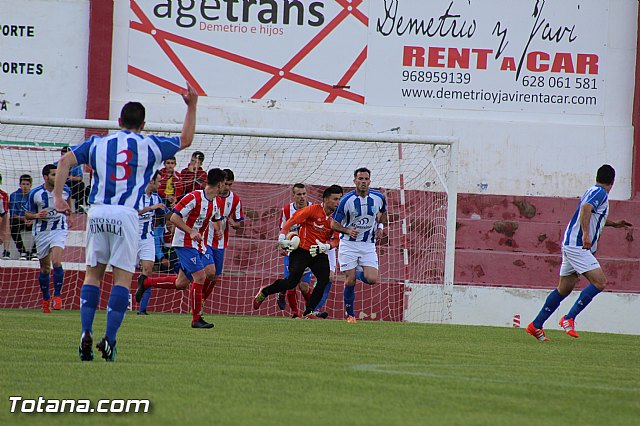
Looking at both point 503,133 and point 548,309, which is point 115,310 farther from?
point 503,133

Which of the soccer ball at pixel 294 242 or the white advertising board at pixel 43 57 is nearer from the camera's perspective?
the soccer ball at pixel 294 242

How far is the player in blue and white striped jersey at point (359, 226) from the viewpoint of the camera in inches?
618

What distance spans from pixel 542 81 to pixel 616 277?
4413 millimetres

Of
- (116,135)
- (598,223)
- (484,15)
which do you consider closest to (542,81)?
(484,15)

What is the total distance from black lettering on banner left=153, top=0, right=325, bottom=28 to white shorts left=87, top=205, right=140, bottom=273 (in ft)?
47.2

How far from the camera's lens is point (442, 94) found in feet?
72.9

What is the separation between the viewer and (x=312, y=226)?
15.7 metres

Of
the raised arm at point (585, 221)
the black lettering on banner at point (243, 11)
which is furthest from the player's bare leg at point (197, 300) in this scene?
the black lettering on banner at point (243, 11)

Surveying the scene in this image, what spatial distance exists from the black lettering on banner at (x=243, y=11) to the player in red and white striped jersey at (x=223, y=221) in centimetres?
712

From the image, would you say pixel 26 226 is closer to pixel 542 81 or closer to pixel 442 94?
pixel 442 94

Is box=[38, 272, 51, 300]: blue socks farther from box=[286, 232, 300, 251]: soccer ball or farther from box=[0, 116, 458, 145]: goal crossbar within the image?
box=[286, 232, 300, 251]: soccer ball

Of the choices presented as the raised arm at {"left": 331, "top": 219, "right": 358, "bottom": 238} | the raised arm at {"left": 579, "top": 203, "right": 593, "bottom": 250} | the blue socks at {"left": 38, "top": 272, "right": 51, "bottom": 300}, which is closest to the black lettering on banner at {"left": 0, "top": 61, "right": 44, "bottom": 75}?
the blue socks at {"left": 38, "top": 272, "right": 51, "bottom": 300}

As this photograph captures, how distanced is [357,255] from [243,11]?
7.71 meters

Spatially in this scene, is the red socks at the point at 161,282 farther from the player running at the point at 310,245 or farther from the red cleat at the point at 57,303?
the red cleat at the point at 57,303
